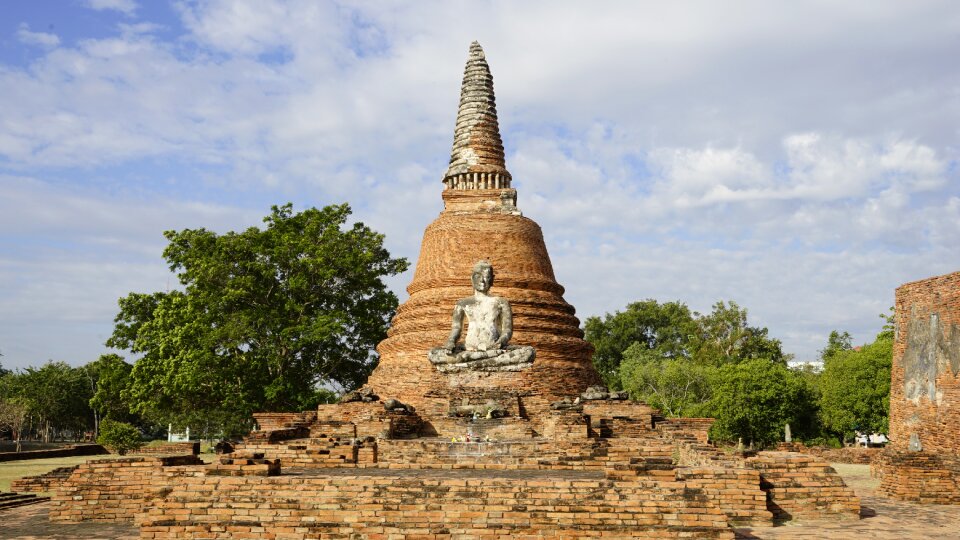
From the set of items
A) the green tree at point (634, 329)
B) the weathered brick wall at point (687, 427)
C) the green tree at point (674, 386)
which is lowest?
the weathered brick wall at point (687, 427)

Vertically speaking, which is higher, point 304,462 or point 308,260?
point 308,260

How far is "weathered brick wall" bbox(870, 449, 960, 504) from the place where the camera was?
11977mm

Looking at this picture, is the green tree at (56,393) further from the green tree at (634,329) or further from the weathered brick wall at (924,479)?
the weathered brick wall at (924,479)

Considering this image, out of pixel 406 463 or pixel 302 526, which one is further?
pixel 406 463

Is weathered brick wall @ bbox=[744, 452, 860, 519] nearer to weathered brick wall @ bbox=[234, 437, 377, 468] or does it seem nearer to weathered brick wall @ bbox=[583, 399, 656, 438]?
weathered brick wall @ bbox=[583, 399, 656, 438]

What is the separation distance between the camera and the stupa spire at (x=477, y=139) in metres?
23.4

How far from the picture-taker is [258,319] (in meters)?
26.3

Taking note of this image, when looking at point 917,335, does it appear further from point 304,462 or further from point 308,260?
point 308,260

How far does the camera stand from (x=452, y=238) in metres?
22.1

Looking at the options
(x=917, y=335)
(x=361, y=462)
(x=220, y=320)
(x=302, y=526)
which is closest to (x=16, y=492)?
(x=361, y=462)

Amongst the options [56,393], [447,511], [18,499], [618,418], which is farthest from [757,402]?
[56,393]

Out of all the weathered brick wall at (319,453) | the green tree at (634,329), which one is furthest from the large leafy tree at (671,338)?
the weathered brick wall at (319,453)

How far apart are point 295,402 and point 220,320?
12.2 feet

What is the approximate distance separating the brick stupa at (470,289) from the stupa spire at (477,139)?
3 centimetres
